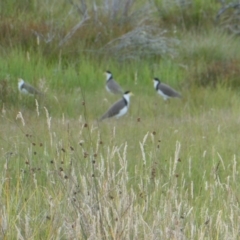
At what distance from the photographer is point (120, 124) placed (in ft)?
30.2

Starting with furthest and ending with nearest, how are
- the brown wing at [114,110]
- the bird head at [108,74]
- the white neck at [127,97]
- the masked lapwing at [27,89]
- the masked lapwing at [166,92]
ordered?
1. the bird head at [108,74]
2. the masked lapwing at [166,92]
3. the white neck at [127,97]
4. the masked lapwing at [27,89]
5. the brown wing at [114,110]

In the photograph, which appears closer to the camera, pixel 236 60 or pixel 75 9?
pixel 236 60

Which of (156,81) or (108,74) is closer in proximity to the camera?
(156,81)

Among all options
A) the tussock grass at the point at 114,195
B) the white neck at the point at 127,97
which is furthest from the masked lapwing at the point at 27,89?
the tussock grass at the point at 114,195

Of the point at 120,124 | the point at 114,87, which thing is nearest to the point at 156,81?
the point at 114,87

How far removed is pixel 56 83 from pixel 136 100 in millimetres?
1071

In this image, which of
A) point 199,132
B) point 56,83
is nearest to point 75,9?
point 56,83

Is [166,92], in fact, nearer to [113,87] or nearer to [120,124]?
[113,87]

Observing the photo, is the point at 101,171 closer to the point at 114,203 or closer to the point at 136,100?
the point at 114,203

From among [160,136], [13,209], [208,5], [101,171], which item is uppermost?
[101,171]

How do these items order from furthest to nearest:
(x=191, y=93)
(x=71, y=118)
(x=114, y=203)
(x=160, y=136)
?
1. (x=191, y=93)
2. (x=71, y=118)
3. (x=160, y=136)
4. (x=114, y=203)

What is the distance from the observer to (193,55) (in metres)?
13.1

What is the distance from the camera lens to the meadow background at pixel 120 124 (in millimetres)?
4965

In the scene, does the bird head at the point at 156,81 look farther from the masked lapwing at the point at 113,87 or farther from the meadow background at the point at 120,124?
the masked lapwing at the point at 113,87
